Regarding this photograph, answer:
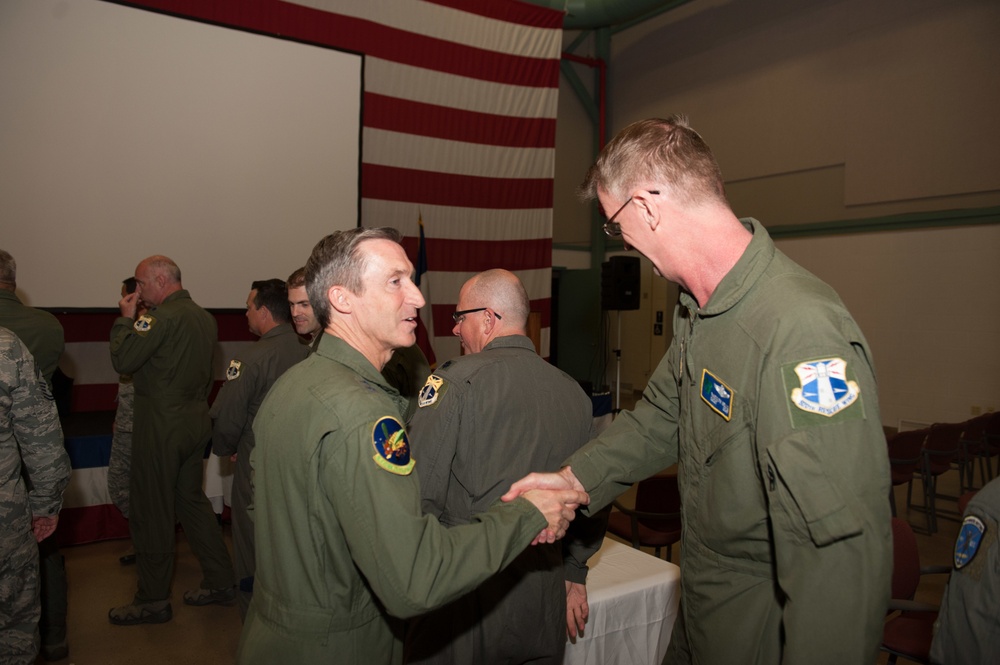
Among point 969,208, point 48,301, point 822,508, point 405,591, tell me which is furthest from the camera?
point 969,208

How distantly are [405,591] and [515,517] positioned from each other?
0.30 meters

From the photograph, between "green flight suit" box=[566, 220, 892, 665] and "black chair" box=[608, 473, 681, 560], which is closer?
"green flight suit" box=[566, 220, 892, 665]

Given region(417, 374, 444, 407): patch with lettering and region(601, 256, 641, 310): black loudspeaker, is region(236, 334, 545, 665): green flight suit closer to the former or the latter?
region(417, 374, 444, 407): patch with lettering

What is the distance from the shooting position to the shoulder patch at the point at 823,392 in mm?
1052

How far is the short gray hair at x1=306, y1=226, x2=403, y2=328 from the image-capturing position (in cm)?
146

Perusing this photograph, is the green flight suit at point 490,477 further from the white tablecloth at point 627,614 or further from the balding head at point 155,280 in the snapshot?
the balding head at point 155,280

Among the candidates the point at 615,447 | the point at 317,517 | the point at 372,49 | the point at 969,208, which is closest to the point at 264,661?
the point at 317,517

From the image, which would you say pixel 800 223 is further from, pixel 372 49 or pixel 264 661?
pixel 264 661

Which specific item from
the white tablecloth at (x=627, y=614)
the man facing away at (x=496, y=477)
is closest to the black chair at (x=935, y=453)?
the white tablecloth at (x=627, y=614)

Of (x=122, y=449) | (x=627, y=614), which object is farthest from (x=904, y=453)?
(x=122, y=449)

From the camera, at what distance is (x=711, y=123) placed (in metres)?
10.0

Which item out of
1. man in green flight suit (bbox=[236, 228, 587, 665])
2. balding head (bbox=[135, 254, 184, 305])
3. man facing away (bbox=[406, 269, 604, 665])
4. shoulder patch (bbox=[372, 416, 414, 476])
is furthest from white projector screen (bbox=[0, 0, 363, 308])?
shoulder patch (bbox=[372, 416, 414, 476])

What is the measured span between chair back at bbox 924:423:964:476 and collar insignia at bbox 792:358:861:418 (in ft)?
17.0

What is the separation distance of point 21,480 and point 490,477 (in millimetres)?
1591
